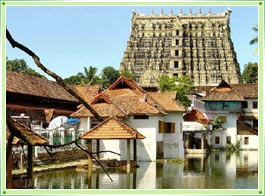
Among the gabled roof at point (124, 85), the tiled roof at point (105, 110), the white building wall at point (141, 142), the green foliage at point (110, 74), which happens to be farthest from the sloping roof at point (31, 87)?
the green foliage at point (110, 74)

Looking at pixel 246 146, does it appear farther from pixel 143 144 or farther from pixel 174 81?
pixel 143 144

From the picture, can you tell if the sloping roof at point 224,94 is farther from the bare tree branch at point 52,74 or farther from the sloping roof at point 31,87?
the bare tree branch at point 52,74

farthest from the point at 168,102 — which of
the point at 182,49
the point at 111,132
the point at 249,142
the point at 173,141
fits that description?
the point at 182,49

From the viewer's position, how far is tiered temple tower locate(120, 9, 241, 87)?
7419 cm

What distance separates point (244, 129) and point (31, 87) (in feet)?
66.0

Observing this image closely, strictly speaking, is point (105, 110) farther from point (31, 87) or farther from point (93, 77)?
point (93, 77)

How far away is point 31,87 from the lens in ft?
104

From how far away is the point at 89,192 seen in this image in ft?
22.3

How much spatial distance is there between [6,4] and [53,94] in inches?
1114

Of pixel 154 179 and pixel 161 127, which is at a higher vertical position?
pixel 161 127

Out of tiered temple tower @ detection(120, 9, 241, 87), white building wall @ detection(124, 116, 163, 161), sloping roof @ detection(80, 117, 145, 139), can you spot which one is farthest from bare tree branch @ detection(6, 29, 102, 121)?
tiered temple tower @ detection(120, 9, 241, 87)

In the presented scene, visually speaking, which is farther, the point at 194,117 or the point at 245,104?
the point at 245,104

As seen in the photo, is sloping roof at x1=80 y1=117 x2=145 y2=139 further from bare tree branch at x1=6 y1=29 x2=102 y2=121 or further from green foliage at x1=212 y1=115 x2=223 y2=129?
green foliage at x1=212 y1=115 x2=223 y2=129

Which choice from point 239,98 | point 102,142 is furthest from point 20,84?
point 239,98
